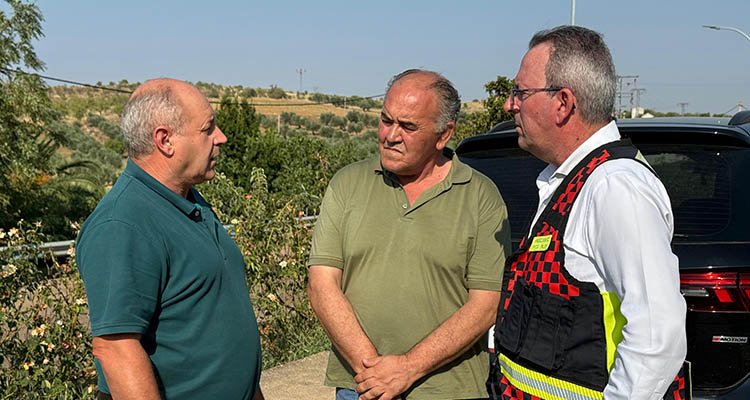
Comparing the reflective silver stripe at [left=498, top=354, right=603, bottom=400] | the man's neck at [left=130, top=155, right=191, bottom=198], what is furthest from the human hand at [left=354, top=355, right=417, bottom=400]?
the man's neck at [left=130, top=155, right=191, bottom=198]

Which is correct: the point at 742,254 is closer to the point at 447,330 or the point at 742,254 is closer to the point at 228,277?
the point at 447,330

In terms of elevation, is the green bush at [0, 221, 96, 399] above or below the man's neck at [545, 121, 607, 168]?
below

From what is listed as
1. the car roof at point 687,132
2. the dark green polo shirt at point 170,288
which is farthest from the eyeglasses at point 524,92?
the car roof at point 687,132

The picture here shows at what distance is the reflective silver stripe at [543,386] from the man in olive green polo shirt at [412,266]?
67 centimetres

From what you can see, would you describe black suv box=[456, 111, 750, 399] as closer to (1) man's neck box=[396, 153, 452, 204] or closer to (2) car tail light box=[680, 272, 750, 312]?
(2) car tail light box=[680, 272, 750, 312]

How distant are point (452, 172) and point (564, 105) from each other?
0.97 meters

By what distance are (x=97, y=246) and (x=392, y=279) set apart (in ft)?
3.62

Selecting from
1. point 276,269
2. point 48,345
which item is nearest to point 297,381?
point 48,345

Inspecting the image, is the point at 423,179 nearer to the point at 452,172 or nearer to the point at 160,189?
the point at 452,172

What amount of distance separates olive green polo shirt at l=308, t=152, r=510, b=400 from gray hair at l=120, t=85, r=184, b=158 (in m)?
0.78

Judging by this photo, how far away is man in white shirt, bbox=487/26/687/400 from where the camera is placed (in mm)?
1996

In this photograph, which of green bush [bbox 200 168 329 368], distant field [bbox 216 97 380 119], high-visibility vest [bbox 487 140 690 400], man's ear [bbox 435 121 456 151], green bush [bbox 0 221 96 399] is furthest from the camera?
distant field [bbox 216 97 380 119]

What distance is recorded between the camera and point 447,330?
10.0 ft

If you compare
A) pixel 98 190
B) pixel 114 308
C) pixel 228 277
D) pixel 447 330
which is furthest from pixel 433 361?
pixel 98 190
